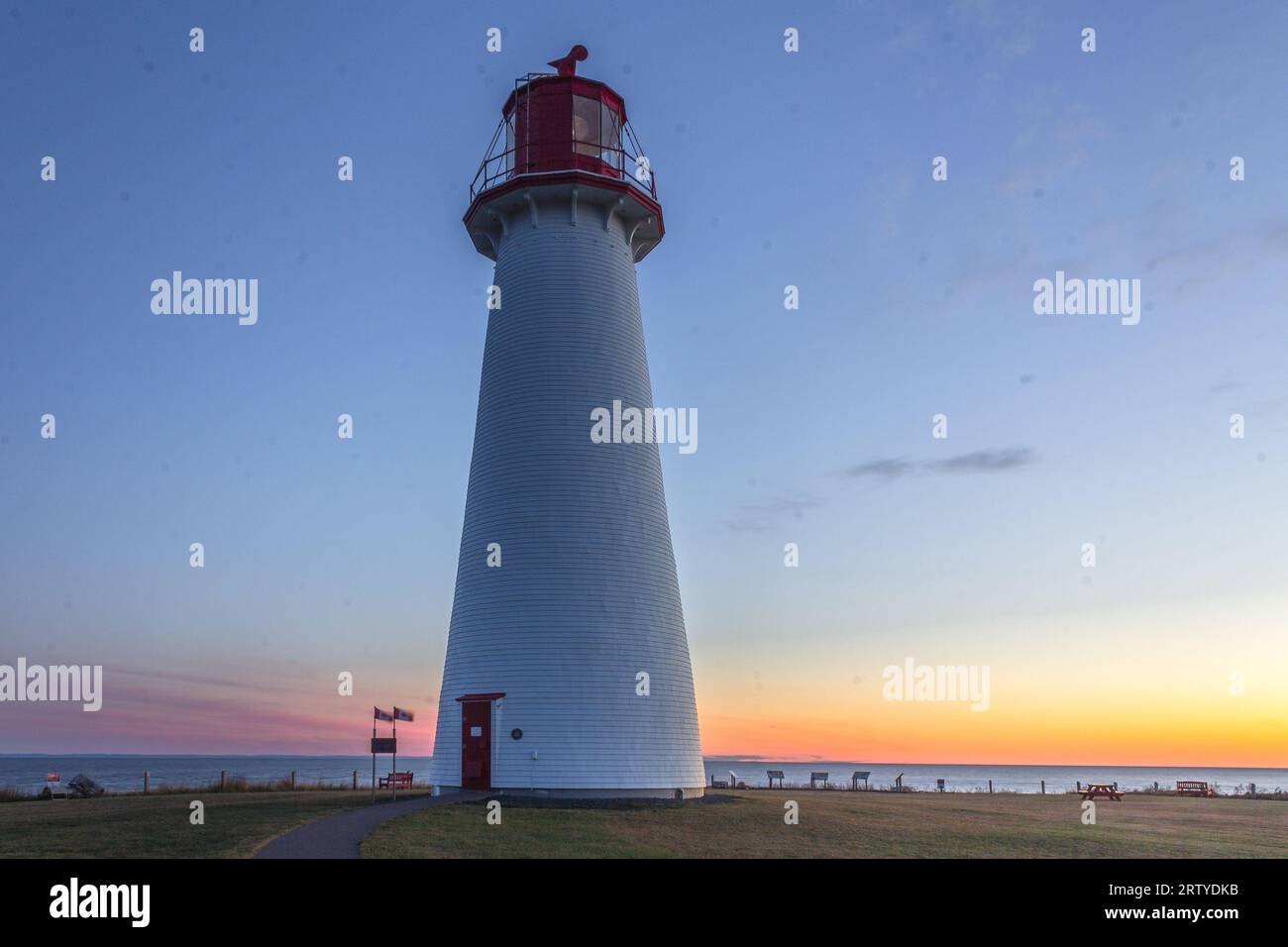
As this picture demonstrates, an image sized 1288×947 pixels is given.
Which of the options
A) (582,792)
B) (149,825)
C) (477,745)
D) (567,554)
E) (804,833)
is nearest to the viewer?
(149,825)

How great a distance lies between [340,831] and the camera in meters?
17.8

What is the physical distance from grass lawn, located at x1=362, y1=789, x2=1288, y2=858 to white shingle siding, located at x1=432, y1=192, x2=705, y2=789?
5.58 ft

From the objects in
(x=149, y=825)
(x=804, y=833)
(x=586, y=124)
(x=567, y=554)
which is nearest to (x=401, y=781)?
(x=567, y=554)

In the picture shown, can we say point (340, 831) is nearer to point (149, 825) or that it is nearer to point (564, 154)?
point (149, 825)

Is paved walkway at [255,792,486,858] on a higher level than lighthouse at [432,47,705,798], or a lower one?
lower

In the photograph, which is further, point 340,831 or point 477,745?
point 477,745

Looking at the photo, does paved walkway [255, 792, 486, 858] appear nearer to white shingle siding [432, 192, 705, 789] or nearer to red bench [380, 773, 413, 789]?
white shingle siding [432, 192, 705, 789]

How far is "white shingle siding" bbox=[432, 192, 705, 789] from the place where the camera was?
24109 millimetres

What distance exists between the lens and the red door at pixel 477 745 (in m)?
24.4

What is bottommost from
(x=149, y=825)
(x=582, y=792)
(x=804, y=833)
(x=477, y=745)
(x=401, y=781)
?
(x=401, y=781)

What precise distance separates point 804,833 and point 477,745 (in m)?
8.66

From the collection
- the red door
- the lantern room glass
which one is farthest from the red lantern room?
the red door
